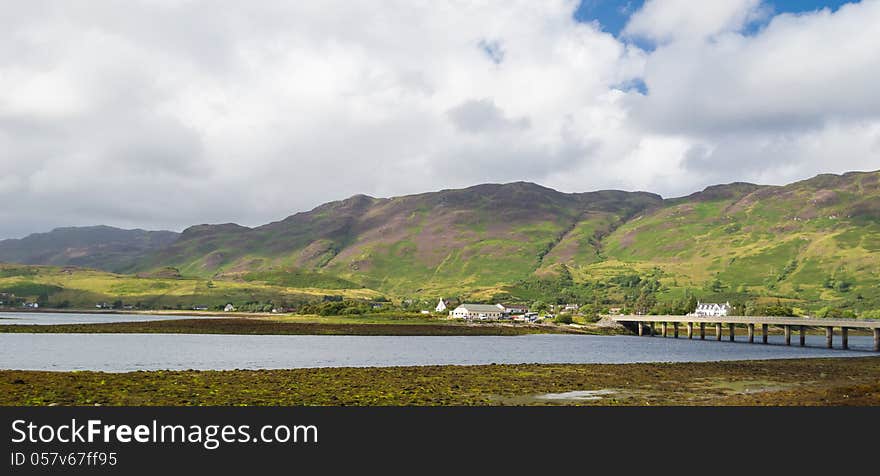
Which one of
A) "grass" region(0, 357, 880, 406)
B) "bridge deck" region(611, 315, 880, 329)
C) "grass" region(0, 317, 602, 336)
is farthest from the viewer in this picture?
"grass" region(0, 317, 602, 336)

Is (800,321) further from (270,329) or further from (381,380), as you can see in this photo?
(381,380)

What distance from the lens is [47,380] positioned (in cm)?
4878

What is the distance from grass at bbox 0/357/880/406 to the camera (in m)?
41.8

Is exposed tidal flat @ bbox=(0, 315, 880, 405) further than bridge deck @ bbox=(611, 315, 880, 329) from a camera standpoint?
No

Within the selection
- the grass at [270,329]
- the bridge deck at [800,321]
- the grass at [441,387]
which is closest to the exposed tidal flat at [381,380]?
the grass at [441,387]

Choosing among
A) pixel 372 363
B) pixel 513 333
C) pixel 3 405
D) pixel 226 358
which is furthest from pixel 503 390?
pixel 513 333

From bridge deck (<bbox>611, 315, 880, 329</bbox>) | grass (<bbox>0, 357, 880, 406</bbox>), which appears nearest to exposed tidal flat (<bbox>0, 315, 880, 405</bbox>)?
grass (<bbox>0, 357, 880, 406</bbox>)

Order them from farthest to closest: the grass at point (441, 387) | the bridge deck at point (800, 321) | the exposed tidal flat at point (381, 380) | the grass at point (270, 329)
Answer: the grass at point (270, 329), the bridge deck at point (800, 321), the exposed tidal flat at point (381, 380), the grass at point (441, 387)

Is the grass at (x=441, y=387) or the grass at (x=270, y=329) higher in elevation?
the grass at (x=441, y=387)

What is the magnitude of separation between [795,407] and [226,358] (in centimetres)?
6663

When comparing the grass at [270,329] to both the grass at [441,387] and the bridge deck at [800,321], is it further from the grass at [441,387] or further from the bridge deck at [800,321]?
the grass at [441,387]

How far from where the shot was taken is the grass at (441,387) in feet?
137

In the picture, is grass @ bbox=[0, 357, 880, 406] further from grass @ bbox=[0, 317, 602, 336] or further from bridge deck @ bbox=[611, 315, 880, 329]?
grass @ bbox=[0, 317, 602, 336]

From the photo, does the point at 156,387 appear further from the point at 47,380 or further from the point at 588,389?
the point at 588,389
